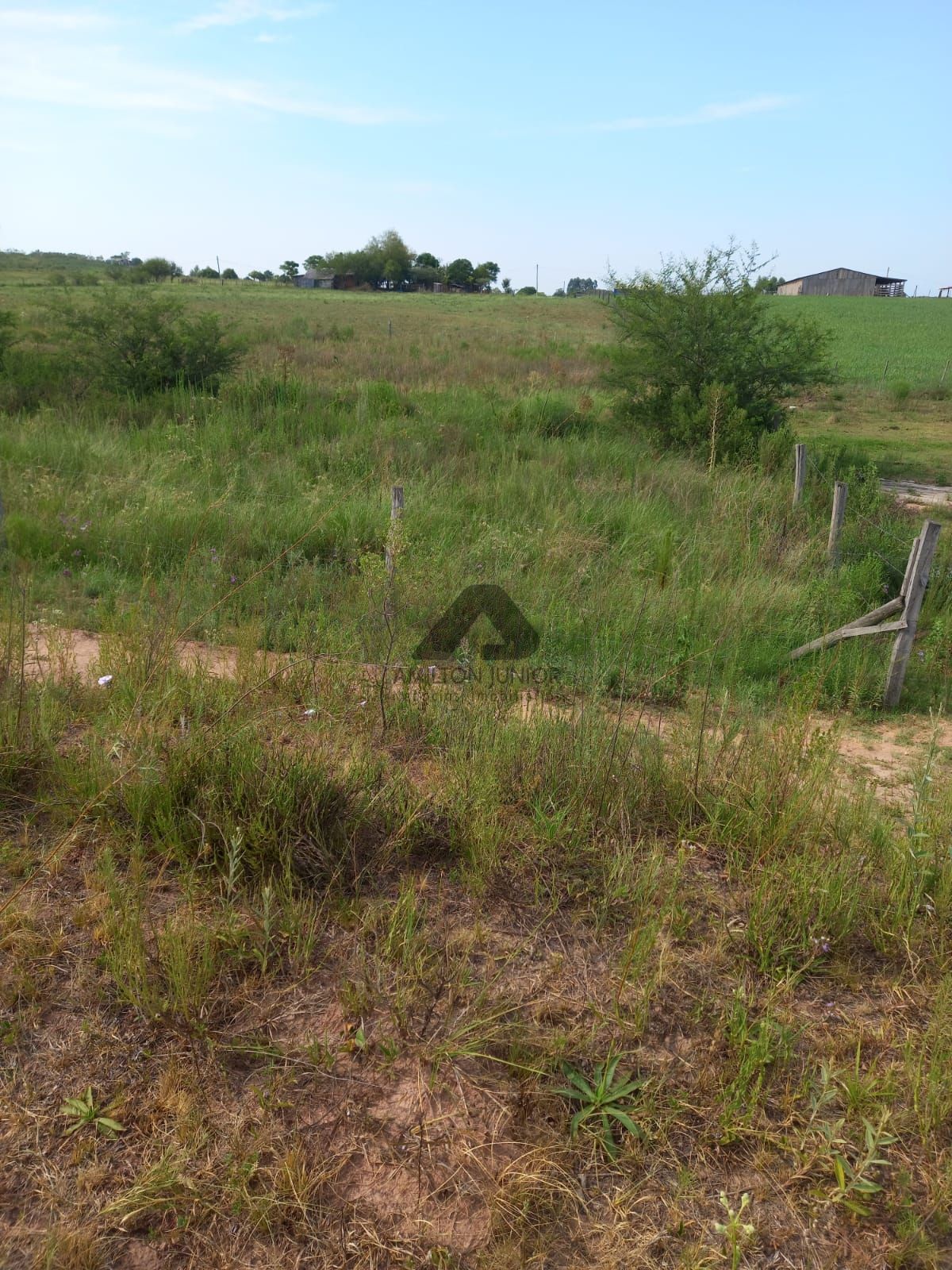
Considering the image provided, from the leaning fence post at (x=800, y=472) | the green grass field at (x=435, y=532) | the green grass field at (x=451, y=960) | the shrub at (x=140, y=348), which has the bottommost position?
the green grass field at (x=451, y=960)

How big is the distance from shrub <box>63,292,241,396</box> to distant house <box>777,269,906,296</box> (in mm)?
84437

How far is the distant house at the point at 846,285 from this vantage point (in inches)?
3425

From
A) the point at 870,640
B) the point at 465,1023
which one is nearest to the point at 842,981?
the point at 465,1023

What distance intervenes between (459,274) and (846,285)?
38.2m

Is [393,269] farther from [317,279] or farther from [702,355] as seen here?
[702,355]

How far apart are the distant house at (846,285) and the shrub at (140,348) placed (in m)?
84.4

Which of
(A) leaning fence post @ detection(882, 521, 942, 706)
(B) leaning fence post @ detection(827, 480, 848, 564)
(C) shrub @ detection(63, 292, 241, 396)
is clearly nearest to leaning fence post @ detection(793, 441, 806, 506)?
(B) leaning fence post @ detection(827, 480, 848, 564)

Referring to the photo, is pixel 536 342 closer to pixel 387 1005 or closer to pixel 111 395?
pixel 111 395

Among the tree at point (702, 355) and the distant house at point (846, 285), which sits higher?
the distant house at point (846, 285)

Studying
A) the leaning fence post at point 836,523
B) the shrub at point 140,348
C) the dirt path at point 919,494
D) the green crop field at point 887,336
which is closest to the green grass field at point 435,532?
the leaning fence post at point 836,523

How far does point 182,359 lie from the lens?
13.8m

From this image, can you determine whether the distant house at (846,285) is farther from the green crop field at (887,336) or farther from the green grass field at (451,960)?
the green grass field at (451,960)

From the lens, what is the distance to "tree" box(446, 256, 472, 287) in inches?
3706

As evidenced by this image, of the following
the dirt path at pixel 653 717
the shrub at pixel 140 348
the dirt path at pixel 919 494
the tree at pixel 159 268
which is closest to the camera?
the dirt path at pixel 653 717
